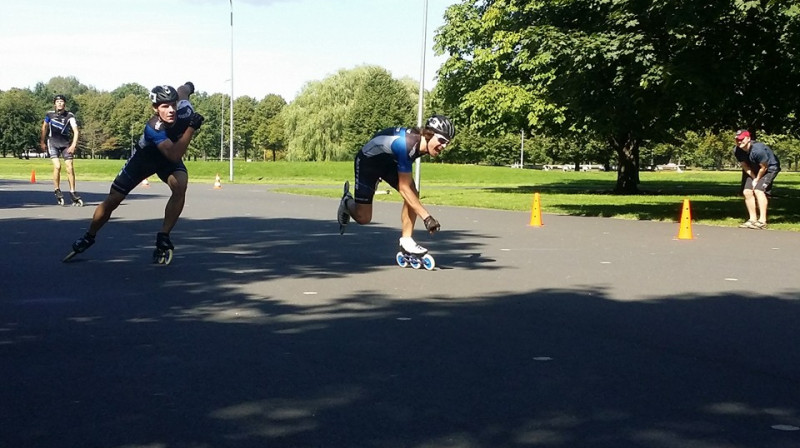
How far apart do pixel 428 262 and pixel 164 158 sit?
303cm

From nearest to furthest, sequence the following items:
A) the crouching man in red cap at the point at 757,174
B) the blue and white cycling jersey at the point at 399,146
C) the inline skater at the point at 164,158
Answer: the blue and white cycling jersey at the point at 399,146
the inline skater at the point at 164,158
the crouching man in red cap at the point at 757,174

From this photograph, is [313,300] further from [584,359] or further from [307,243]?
[307,243]

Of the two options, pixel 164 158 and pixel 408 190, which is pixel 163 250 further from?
pixel 408 190

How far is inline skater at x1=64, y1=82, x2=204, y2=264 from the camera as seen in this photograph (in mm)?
10531

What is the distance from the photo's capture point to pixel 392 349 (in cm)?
612

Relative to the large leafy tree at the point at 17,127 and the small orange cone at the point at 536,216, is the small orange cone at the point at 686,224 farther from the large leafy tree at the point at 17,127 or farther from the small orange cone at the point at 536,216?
the large leafy tree at the point at 17,127

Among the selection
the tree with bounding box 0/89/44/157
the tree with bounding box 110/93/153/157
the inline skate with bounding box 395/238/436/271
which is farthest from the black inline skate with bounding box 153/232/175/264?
the tree with bounding box 110/93/153/157

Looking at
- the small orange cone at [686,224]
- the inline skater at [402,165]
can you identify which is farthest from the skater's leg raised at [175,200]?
the small orange cone at [686,224]

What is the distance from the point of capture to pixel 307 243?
45.1 feet

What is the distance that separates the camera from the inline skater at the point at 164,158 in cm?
1053

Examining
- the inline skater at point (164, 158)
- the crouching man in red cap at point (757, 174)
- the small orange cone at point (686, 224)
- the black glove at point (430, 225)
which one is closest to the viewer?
the black glove at point (430, 225)

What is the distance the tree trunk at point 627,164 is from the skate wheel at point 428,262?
30.1 meters

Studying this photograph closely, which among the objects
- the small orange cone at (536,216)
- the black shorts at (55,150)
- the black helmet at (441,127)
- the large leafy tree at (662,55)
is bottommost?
the small orange cone at (536,216)

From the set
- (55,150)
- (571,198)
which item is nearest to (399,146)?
(55,150)
